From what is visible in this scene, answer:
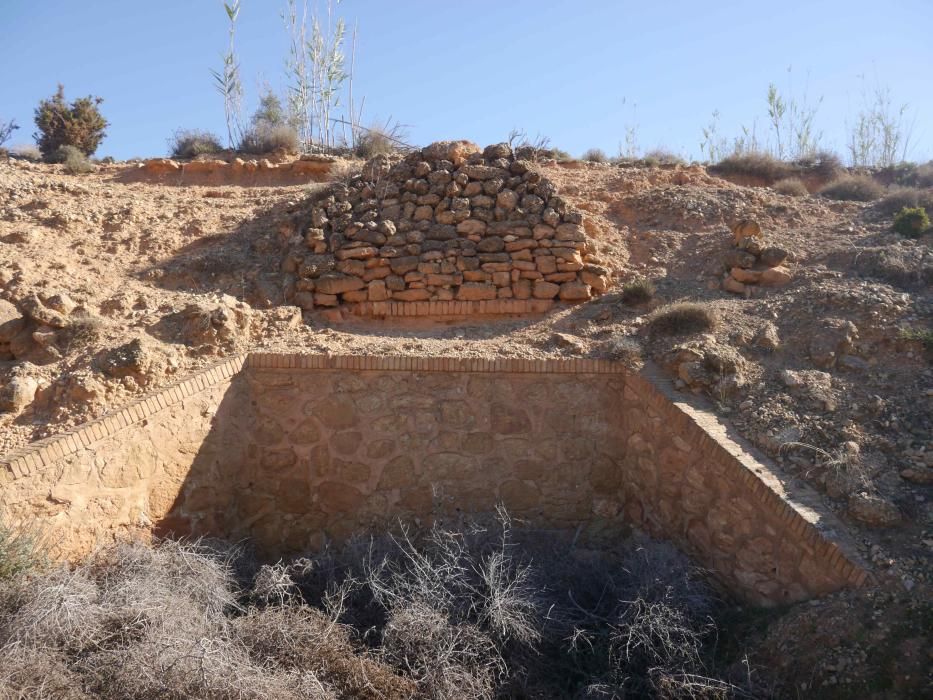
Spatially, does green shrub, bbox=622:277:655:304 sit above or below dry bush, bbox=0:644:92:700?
above

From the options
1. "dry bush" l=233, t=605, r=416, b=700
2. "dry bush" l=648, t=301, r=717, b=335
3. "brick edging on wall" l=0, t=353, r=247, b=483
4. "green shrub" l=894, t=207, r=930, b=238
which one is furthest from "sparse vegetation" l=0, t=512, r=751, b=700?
"green shrub" l=894, t=207, r=930, b=238

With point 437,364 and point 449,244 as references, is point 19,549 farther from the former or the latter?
point 449,244

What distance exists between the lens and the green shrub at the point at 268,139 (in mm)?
10820

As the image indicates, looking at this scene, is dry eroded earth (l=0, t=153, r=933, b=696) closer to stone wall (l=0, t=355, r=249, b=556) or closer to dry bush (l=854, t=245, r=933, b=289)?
dry bush (l=854, t=245, r=933, b=289)

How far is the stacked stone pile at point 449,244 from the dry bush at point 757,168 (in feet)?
14.3

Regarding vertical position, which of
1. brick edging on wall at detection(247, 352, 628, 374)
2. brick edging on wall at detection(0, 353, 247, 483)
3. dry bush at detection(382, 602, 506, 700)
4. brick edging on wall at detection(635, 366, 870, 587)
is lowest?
dry bush at detection(382, 602, 506, 700)

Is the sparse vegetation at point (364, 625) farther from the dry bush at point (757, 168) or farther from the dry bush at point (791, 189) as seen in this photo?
the dry bush at point (757, 168)

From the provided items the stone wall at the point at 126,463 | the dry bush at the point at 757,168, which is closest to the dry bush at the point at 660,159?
the dry bush at the point at 757,168

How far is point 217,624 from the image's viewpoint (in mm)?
4488

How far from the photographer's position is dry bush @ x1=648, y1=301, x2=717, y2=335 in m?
6.09

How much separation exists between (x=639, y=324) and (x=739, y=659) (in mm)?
2972

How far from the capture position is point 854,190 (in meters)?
9.20

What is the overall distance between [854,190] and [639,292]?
415cm

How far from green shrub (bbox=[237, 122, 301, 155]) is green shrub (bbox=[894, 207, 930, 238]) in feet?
24.9
